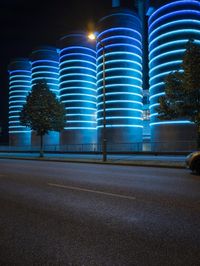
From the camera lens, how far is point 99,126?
193 ft

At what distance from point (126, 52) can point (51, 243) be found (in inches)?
2272

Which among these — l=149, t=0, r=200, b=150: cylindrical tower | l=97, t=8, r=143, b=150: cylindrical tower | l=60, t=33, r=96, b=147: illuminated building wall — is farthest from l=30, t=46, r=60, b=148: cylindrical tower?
l=149, t=0, r=200, b=150: cylindrical tower

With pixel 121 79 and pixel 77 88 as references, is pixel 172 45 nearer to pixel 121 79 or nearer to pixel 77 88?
pixel 121 79

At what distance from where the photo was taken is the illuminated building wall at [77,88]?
66938 millimetres

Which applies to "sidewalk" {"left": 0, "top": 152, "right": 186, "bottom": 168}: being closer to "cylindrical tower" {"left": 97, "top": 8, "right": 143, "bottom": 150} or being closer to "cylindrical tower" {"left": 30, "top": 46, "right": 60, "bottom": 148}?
"cylindrical tower" {"left": 97, "top": 8, "right": 143, "bottom": 150}

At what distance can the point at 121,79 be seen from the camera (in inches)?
2228

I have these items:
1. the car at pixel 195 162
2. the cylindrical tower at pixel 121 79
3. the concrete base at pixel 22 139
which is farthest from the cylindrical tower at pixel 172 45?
the concrete base at pixel 22 139

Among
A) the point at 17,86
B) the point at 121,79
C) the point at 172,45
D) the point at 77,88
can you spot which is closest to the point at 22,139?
the point at 17,86

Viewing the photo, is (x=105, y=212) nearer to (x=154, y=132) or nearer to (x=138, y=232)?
(x=138, y=232)

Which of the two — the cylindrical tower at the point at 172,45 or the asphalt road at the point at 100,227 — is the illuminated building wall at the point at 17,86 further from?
the asphalt road at the point at 100,227

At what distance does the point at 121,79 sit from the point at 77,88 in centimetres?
1643

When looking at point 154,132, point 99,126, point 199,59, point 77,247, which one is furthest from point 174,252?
point 99,126

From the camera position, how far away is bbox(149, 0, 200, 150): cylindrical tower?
44.1 metres

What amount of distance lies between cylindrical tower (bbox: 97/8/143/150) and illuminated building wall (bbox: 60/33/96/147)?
9.91 meters
